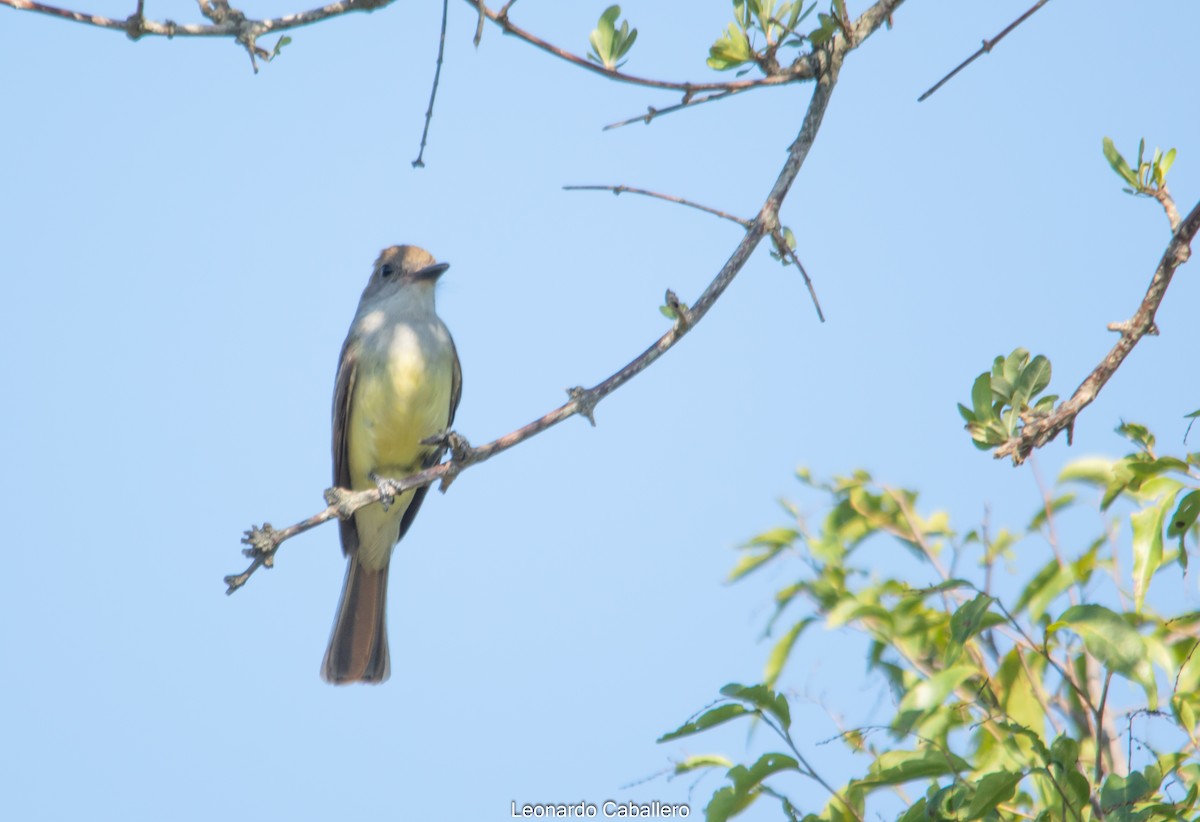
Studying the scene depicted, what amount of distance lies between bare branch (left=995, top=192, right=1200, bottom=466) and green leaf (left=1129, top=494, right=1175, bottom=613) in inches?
13.6

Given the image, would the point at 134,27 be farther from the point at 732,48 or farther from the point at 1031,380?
the point at 1031,380

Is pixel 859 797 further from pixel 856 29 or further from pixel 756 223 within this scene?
pixel 856 29

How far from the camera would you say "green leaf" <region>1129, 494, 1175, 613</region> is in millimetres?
2510

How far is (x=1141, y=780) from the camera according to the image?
7.80 ft

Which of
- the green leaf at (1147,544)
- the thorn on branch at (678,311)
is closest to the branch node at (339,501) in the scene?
the thorn on branch at (678,311)

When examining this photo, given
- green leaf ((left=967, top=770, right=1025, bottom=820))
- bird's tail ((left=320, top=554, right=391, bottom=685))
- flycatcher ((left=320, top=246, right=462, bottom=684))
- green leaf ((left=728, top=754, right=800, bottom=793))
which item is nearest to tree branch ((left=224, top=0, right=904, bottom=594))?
green leaf ((left=728, top=754, right=800, bottom=793))

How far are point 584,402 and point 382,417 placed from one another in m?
3.06

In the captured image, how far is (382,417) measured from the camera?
6.08 m

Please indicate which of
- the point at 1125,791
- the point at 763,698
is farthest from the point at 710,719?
the point at 1125,791

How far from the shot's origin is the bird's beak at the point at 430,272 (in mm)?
6090

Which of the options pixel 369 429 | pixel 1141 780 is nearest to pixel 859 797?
pixel 1141 780

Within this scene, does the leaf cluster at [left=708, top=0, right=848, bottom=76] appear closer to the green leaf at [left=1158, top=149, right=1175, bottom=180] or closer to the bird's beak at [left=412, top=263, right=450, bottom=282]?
the green leaf at [left=1158, top=149, right=1175, bottom=180]

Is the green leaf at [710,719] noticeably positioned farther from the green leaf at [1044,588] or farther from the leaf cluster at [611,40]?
→ the leaf cluster at [611,40]

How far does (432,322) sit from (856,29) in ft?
11.3
